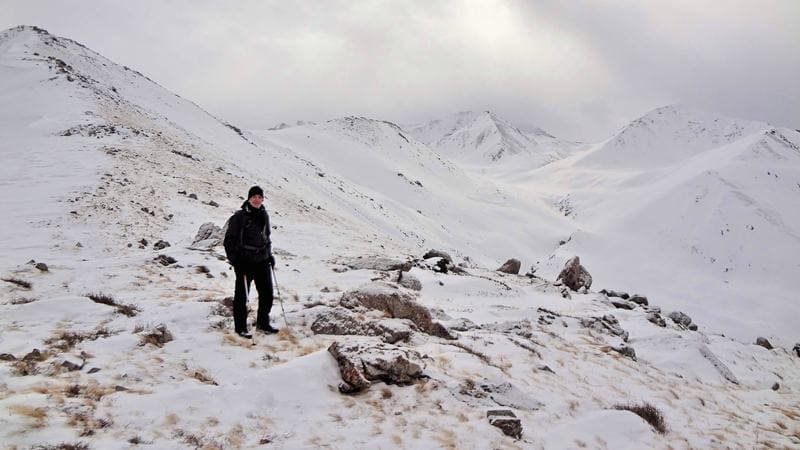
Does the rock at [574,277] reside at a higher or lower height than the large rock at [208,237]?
higher

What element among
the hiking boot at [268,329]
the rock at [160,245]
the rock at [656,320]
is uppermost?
the rock at [656,320]

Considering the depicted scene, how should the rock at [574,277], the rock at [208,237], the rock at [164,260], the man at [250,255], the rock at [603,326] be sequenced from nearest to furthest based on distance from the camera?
1. the man at [250,255]
2. the rock at [164,260]
3. the rock at [603,326]
4. the rock at [208,237]
5. the rock at [574,277]

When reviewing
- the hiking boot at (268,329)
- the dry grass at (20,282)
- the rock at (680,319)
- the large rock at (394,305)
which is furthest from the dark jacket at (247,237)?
the rock at (680,319)

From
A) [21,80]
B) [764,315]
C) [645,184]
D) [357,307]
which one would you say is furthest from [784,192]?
[21,80]

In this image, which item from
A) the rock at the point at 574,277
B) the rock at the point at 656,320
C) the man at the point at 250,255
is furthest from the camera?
the rock at the point at 574,277

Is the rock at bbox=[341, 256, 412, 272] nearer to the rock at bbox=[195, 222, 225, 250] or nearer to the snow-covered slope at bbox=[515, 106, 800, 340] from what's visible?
the rock at bbox=[195, 222, 225, 250]

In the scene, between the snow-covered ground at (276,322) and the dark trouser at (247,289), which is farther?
the dark trouser at (247,289)

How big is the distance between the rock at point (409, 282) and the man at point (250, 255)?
7605mm

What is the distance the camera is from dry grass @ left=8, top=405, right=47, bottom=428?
16.0 ft

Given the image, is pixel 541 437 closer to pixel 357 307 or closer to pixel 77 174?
pixel 357 307

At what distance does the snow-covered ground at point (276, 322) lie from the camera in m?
5.96

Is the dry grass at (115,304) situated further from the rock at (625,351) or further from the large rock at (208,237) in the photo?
the rock at (625,351)

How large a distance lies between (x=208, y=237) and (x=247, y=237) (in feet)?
30.9

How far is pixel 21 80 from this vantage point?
39.9m
